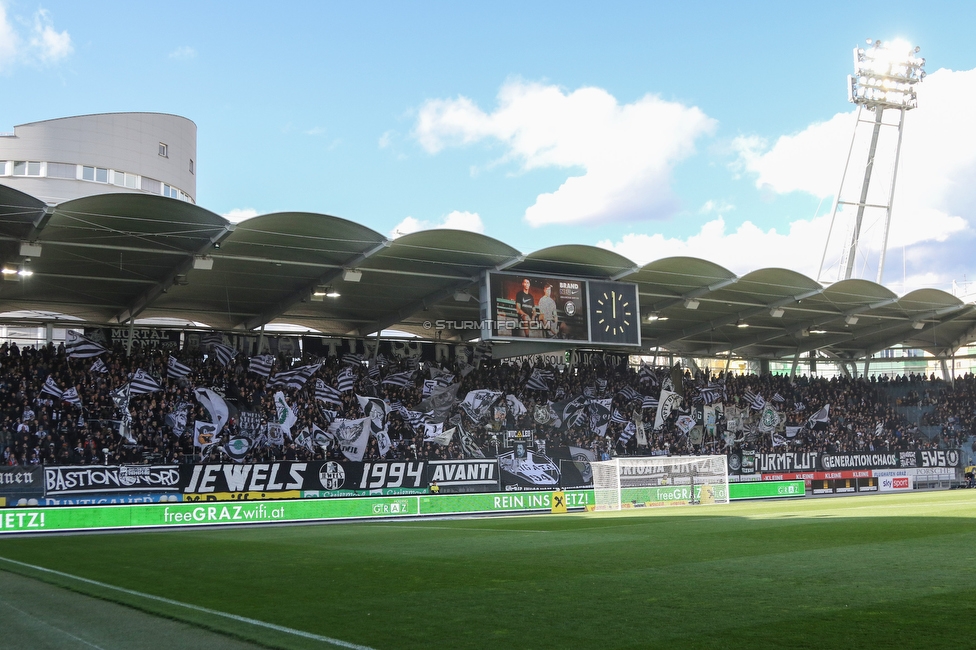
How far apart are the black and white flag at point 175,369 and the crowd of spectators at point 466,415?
24 centimetres

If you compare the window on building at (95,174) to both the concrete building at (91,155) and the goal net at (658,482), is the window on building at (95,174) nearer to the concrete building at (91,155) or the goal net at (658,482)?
the concrete building at (91,155)

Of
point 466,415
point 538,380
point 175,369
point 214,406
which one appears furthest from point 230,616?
point 538,380

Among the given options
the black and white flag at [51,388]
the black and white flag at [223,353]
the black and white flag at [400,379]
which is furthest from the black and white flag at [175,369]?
the black and white flag at [400,379]

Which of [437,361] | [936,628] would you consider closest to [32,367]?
[437,361]

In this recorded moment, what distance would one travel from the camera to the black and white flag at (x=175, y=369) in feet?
113

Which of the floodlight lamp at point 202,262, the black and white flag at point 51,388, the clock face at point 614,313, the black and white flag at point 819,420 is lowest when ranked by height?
the black and white flag at point 819,420

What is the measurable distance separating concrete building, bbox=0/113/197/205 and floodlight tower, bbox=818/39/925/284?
41.8 metres

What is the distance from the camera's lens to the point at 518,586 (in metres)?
10.4

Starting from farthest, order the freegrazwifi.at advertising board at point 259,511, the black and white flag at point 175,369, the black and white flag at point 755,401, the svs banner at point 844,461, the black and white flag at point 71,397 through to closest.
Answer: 1. the black and white flag at point 755,401
2. the svs banner at point 844,461
3. the black and white flag at point 175,369
4. the black and white flag at point 71,397
5. the freegrazwifi.at advertising board at point 259,511

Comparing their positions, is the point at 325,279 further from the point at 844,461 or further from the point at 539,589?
the point at 844,461

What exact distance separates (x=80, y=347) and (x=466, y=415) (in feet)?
52.8

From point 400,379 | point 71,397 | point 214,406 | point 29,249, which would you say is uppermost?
point 29,249

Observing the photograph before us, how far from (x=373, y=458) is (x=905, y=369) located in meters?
42.2

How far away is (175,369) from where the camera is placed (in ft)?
113
